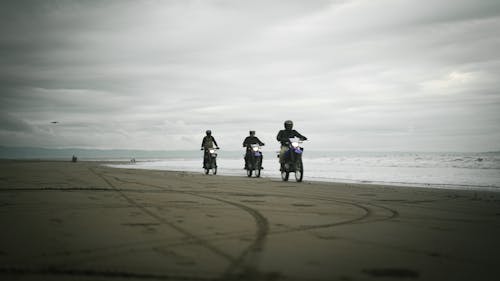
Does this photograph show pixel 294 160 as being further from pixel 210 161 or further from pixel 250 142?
pixel 210 161

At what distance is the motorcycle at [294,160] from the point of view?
14.8 m

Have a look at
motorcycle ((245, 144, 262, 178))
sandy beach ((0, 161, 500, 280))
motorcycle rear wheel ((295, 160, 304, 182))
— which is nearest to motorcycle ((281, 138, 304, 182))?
motorcycle rear wheel ((295, 160, 304, 182))

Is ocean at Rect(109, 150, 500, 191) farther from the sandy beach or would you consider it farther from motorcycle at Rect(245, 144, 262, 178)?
the sandy beach

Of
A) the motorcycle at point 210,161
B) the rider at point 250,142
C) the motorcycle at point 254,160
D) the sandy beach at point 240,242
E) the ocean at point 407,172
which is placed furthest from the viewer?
the motorcycle at point 210,161

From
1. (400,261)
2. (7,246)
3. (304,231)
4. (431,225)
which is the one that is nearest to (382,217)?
(431,225)

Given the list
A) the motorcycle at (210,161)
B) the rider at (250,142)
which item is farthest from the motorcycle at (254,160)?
the motorcycle at (210,161)

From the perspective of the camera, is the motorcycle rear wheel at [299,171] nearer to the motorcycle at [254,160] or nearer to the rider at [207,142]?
the motorcycle at [254,160]

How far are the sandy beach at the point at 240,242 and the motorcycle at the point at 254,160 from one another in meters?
11.5

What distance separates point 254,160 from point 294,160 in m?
3.58

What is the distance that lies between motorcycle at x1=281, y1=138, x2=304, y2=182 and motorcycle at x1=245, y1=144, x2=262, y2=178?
109 inches

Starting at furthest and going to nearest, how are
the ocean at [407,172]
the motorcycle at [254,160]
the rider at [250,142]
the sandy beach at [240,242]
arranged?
the rider at [250,142] < the motorcycle at [254,160] < the ocean at [407,172] < the sandy beach at [240,242]

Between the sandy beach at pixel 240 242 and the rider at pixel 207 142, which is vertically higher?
the rider at pixel 207 142

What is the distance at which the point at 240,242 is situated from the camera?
3766mm

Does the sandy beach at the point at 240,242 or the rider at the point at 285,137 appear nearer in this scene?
the sandy beach at the point at 240,242
